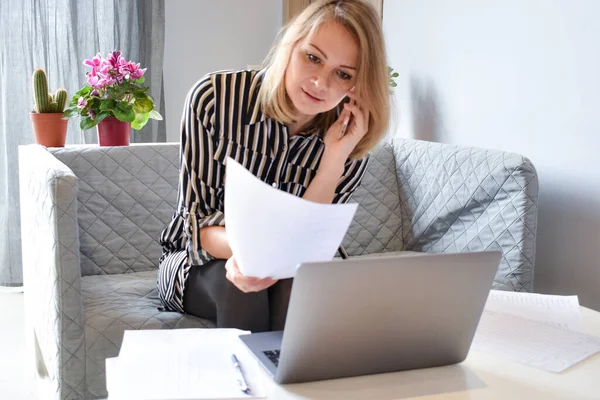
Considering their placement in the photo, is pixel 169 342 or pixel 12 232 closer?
pixel 169 342

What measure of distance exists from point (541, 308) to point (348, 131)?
0.55 metres

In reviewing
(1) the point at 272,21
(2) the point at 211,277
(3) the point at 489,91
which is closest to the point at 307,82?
(2) the point at 211,277

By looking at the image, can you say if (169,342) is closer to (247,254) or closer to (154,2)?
(247,254)

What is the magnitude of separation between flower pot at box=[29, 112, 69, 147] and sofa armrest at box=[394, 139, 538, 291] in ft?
3.55

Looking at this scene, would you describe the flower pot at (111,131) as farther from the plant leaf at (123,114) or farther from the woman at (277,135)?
the woman at (277,135)

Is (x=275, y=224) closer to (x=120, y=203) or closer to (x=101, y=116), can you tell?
(x=120, y=203)

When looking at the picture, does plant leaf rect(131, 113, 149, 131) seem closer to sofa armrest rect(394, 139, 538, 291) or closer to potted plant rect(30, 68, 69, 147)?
potted plant rect(30, 68, 69, 147)

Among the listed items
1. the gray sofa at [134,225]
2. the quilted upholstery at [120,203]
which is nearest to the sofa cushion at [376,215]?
the gray sofa at [134,225]

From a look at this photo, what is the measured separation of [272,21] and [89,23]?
0.92 metres

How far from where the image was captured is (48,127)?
220 cm

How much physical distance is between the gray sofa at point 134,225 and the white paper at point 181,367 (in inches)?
25.3

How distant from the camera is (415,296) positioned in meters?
0.89

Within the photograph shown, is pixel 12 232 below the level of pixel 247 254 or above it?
below

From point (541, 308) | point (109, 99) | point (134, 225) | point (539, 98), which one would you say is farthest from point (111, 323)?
point (539, 98)
